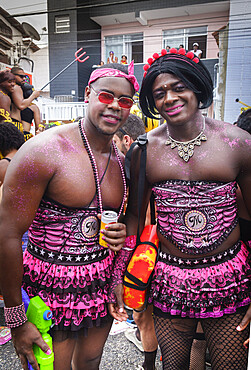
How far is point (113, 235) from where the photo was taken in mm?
1505

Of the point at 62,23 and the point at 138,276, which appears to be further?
the point at 62,23

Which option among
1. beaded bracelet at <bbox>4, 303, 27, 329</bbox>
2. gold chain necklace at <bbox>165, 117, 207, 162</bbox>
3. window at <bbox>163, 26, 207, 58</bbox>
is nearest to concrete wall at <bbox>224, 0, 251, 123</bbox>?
window at <bbox>163, 26, 207, 58</bbox>

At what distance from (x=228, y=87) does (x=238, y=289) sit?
8.46 metres

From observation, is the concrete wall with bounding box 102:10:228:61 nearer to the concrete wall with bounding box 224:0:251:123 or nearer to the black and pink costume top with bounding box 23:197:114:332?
the concrete wall with bounding box 224:0:251:123

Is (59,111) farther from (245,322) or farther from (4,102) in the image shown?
(245,322)

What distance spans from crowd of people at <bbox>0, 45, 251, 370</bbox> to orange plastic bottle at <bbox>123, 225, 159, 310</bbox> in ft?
0.16

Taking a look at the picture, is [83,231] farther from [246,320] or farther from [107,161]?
[246,320]

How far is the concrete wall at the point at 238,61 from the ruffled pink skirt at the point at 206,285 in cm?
795

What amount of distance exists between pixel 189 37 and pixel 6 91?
32.2 feet

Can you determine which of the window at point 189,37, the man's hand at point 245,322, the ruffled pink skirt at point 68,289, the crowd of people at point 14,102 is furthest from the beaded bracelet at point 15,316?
the window at point 189,37

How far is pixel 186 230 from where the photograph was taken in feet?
5.16

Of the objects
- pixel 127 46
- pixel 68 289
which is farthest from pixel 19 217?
pixel 127 46

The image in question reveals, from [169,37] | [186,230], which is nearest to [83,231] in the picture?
[186,230]

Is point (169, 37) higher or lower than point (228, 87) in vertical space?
higher
